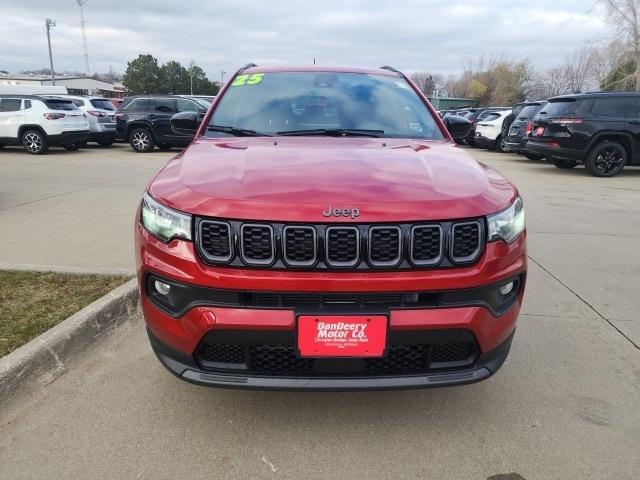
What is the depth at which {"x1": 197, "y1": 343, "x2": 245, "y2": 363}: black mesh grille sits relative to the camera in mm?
2135

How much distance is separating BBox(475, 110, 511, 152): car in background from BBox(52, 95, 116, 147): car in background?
40.7 ft

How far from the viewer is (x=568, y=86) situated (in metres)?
60.1

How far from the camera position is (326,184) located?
217 centimetres

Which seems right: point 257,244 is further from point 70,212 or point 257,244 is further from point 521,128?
point 521,128

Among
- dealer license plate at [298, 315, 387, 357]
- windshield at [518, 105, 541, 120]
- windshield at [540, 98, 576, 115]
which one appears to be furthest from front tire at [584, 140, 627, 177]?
dealer license plate at [298, 315, 387, 357]

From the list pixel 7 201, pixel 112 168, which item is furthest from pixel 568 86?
pixel 7 201

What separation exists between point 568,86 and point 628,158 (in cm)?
5577

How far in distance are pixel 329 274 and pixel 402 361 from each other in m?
0.52

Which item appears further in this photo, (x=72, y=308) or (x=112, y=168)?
(x=112, y=168)

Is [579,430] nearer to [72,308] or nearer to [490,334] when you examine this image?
[490,334]

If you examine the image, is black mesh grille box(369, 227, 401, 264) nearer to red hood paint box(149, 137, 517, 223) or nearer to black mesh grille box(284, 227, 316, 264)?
red hood paint box(149, 137, 517, 223)

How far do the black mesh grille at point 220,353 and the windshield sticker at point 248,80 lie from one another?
2.20 meters

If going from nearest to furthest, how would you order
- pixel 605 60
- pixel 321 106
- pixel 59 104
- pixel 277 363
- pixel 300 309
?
pixel 300 309, pixel 277 363, pixel 321 106, pixel 59 104, pixel 605 60

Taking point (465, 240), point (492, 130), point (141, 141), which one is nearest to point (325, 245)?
point (465, 240)
